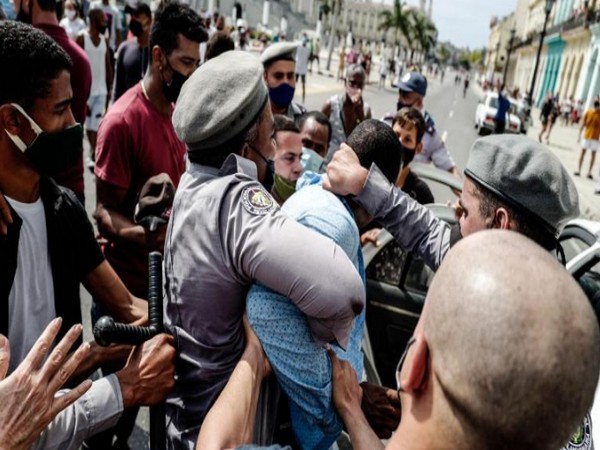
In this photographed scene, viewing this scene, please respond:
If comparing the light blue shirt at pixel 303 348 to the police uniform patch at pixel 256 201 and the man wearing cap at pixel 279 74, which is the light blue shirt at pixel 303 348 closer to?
the police uniform patch at pixel 256 201

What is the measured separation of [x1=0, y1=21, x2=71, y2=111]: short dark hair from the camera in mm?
1717

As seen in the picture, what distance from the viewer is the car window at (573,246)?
3212 mm

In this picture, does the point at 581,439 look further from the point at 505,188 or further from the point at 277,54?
the point at 277,54

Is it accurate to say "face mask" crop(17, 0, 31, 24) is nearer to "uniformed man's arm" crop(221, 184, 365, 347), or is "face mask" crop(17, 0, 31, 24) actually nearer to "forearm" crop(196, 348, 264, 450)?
"uniformed man's arm" crop(221, 184, 365, 347)

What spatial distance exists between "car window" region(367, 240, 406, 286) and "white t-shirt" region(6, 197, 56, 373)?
83.9 inches

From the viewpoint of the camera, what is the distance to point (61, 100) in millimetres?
1858

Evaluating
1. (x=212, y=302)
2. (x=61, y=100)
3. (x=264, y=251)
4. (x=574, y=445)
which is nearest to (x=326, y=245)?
(x=264, y=251)

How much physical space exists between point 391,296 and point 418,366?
A: 97.7 inches

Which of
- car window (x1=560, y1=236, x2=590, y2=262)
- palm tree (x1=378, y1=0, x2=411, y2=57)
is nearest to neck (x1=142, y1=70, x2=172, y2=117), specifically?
car window (x1=560, y1=236, x2=590, y2=262)

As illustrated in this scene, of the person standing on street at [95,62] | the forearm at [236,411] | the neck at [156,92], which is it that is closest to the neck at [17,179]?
the forearm at [236,411]

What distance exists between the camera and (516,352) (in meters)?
0.85

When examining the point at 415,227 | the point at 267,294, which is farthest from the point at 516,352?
the point at 415,227

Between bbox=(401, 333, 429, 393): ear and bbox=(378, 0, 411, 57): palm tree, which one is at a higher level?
bbox=(378, 0, 411, 57): palm tree

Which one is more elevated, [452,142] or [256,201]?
[256,201]
